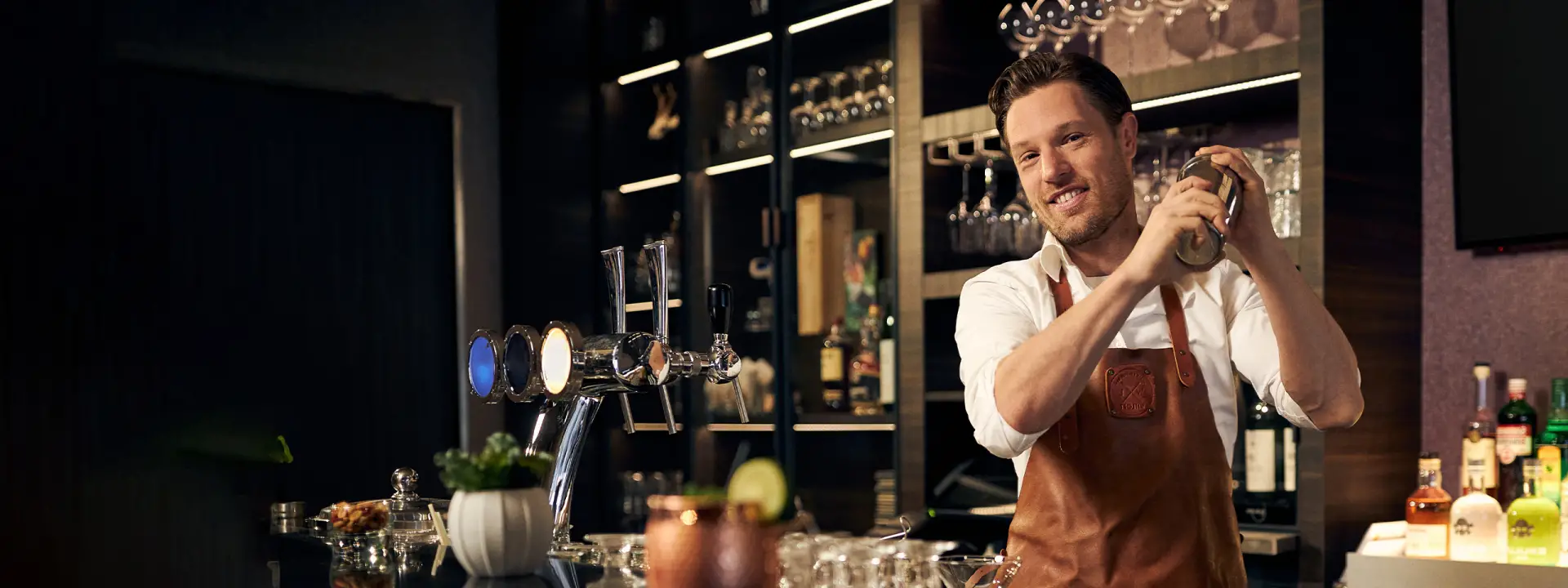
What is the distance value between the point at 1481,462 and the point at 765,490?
6.65 feet

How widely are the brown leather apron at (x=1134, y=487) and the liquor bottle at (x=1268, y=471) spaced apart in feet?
3.89

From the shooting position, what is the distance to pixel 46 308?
4383mm

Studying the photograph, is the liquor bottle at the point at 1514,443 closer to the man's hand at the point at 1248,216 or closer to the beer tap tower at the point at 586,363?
the man's hand at the point at 1248,216

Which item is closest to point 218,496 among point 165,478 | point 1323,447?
point 165,478

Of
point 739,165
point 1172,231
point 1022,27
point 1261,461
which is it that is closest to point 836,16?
point 739,165

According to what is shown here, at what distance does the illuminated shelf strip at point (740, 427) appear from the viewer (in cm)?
434

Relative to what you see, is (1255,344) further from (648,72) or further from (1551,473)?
(648,72)

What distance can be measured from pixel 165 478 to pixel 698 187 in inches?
84.8

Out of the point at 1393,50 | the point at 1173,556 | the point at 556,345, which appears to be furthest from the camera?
the point at 1393,50

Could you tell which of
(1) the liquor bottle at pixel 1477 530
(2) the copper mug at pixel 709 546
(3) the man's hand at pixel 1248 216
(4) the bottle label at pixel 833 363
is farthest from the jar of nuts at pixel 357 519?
(4) the bottle label at pixel 833 363

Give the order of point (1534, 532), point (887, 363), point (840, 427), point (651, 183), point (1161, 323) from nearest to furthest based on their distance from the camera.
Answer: point (1161, 323), point (1534, 532), point (887, 363), point (840, 427), point (651, 183)

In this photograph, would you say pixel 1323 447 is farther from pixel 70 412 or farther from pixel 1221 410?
pixel 70 412

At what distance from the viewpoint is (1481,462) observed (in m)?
2.70

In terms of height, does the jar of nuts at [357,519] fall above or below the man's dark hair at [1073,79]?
below
